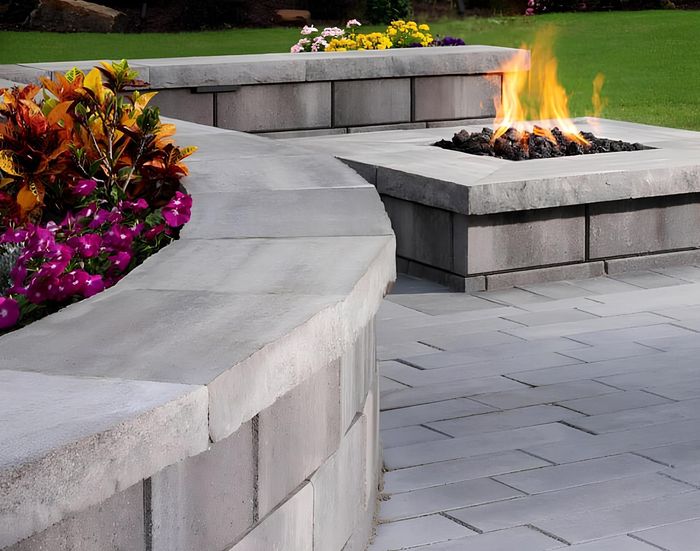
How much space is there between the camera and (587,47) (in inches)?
1056

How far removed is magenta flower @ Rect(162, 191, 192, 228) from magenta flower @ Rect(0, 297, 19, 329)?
2.82ft

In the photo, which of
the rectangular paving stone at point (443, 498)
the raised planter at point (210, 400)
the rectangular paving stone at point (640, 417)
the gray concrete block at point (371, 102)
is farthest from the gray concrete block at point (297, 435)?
the gray concrete block at point (371, 102)

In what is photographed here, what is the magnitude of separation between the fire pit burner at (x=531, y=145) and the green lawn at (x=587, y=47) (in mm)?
8523

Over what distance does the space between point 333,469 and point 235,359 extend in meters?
0.75

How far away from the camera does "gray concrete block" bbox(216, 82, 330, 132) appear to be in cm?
1088

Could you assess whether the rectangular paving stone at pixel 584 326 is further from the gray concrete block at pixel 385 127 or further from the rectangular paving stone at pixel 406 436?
the gray concrete block at pixel 385 127

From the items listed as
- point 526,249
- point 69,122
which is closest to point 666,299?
point 526,249

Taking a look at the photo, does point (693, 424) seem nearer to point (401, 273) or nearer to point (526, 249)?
point (526, 249)

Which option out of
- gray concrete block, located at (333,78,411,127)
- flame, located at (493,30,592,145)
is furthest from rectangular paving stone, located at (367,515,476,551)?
gray concrete block, located at (333,78,411,127)

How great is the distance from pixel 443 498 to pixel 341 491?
99 cm

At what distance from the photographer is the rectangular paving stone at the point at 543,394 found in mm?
5230

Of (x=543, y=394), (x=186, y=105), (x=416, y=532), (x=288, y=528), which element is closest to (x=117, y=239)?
(x=416, y=532)

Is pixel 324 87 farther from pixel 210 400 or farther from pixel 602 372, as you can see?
pixel 210 400

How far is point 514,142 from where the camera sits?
8.44 m
